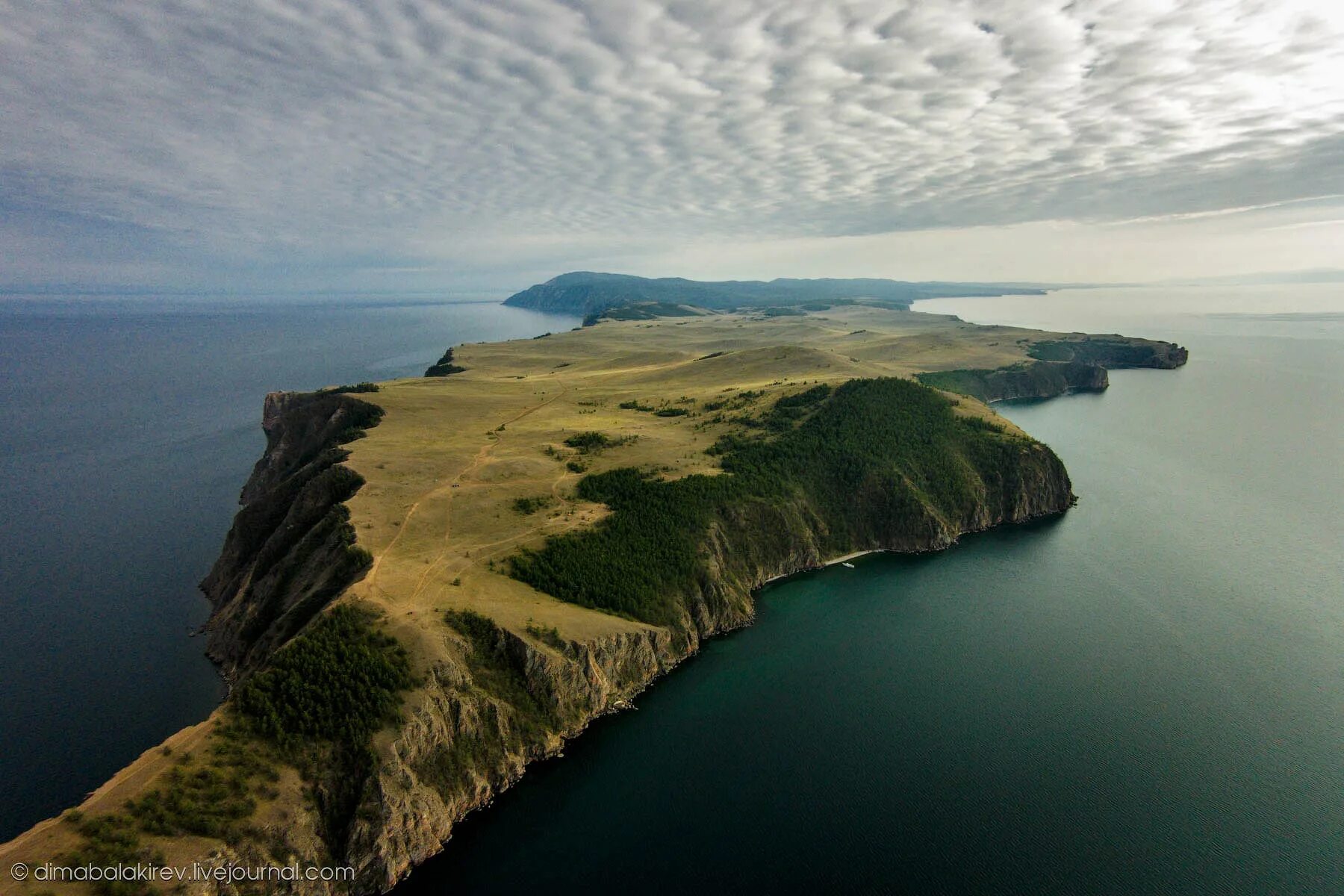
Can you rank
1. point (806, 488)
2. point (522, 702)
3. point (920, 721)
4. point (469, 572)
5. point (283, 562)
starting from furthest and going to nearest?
point (806, 488) → point (283, 562) → point (469, 572) → point (920, 721) → point (522, 702)

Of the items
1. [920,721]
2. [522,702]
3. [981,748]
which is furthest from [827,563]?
[522,702]

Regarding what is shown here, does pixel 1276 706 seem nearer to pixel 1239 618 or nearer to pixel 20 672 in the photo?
pixel 1239 618

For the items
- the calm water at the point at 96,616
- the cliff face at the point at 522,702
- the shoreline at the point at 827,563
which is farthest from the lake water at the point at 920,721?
the shoreline at the point at 827,563

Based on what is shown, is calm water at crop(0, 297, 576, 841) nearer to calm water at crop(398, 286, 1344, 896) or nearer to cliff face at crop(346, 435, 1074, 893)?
cliff face at crop(346, 435, 1074, 893)

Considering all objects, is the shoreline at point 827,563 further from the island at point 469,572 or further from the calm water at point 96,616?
the calm water at point 96,616

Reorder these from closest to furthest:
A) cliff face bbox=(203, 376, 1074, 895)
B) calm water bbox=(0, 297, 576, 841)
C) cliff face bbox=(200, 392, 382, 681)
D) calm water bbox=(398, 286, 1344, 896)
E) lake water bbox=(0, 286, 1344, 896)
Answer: calm water bbox=(398, 286, 1344, 896)
lake water bbox=(0, 286, 1344, 896)
cliff face bbox=(203, 376, 1074, 895)
calm water bbox=(0, 297, 576, 841)
cliff face bbox=(200, 392, 382, 681)

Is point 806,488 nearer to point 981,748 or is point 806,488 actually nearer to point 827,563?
point 827,563

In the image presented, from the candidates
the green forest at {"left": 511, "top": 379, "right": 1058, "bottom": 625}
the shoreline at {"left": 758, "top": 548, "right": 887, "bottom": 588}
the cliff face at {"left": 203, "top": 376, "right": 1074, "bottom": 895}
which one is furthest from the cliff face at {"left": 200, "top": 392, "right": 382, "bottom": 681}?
the shoreline at {"left": 758, "top": 548, "right": 887, "bottom": 588}

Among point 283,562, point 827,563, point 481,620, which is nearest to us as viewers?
point 481,620
